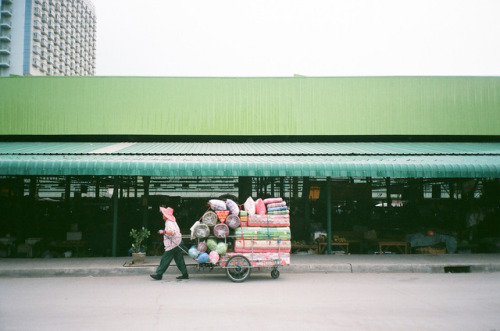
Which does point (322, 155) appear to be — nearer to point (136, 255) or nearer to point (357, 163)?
point (357, 163)

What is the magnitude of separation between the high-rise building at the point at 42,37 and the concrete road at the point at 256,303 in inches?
2754

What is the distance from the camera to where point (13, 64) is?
77312mm

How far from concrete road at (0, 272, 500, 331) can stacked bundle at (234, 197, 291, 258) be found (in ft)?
2.68

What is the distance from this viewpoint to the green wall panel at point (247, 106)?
618 inches

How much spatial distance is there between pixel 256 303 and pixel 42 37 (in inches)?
3653

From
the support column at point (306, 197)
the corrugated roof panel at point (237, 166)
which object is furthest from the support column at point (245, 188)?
the corrugated roof panel at point (237, 166)

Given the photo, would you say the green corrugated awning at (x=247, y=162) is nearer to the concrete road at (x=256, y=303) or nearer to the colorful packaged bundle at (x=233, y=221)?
the colorful packaged bundle at (x=233, y=221)

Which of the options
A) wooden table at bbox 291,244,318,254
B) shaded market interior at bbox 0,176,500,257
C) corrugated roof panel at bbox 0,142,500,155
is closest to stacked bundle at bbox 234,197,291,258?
corrugated roof panel at bbox 0,142,500,155

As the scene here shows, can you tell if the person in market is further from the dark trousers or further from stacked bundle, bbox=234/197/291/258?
stacked bundle, bbox=234/197/291/258

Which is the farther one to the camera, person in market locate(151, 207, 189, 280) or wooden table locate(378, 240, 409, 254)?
wooden table locate(378, 240, 409, 254)

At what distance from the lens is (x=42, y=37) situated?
274 ft

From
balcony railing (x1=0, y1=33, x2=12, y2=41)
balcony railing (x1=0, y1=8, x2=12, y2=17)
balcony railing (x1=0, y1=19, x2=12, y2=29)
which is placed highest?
balcony railing (x1=0, y1=8, x2=12, y2=17)

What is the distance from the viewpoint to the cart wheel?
32.0ft

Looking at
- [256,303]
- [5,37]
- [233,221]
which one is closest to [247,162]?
[233,221]
